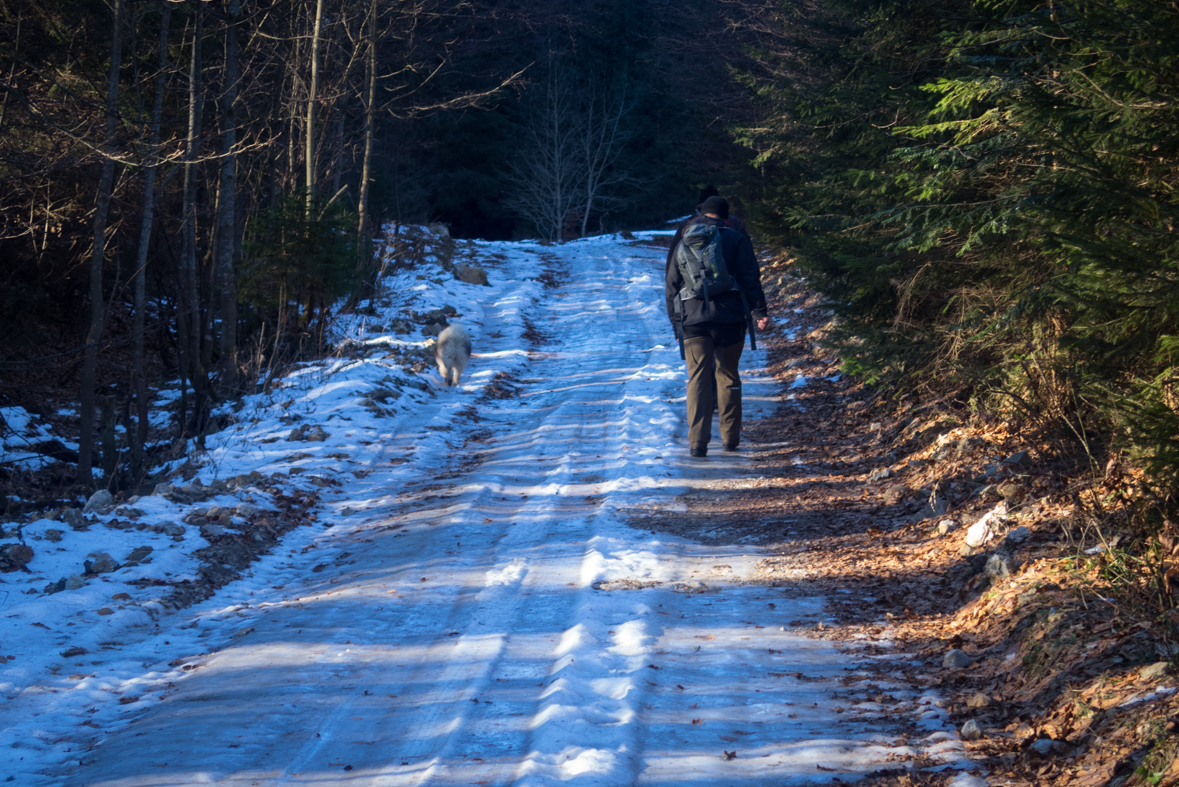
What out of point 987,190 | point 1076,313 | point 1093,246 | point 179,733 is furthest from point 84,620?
point 987,190

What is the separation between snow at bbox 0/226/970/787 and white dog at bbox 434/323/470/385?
10.1 ft

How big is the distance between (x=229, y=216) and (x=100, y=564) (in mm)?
8293

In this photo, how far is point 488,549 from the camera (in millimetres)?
6070

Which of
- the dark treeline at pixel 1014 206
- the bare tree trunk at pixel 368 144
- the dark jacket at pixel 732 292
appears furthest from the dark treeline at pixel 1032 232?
the bare tree trunk at pixel 368 144

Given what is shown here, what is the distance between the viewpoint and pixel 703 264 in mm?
7957

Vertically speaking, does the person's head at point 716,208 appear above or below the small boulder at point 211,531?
above

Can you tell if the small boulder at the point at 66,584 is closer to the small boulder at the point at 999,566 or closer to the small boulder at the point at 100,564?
the small boulder at the point at 100,564

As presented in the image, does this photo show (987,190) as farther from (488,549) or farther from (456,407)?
(456,407)

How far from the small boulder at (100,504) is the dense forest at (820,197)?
8.59 feet

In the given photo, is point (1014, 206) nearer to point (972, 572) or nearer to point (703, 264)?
point (972, 572)

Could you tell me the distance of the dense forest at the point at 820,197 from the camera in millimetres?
4488

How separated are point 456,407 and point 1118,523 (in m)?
7.90

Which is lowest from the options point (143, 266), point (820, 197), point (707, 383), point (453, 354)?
point (453, 354)

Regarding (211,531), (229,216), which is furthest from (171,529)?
(229,216)
